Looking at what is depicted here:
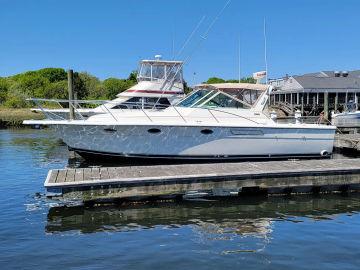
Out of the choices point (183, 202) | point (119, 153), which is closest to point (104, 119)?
point (119, 153)

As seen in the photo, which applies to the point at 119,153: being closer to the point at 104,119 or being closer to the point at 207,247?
the point at 104,119

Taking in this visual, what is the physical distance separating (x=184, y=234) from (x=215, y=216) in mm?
1431

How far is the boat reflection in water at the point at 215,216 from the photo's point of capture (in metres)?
8.30

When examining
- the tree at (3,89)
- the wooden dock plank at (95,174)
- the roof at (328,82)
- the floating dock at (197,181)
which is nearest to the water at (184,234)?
the floating dock at (197,181)

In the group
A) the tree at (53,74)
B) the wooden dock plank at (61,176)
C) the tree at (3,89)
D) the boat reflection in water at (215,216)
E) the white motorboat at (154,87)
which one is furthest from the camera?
the tree at (53,74)

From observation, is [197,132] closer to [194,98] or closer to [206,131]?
[206,131]

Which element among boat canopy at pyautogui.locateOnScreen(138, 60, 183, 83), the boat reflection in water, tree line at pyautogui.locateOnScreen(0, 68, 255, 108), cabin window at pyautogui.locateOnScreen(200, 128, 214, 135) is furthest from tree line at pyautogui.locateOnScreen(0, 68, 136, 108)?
the boat reflection in water

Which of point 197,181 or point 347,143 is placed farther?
point 347,143

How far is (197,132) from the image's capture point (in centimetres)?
1492

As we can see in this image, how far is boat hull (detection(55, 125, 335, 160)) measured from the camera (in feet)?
48.7

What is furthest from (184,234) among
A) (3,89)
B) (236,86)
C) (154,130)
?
(3,89)

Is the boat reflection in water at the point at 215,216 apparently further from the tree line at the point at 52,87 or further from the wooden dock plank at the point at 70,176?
the tree line at the point at 52,87

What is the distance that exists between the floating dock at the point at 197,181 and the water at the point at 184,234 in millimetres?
311

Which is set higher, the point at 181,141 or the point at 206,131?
the point at 206,131
